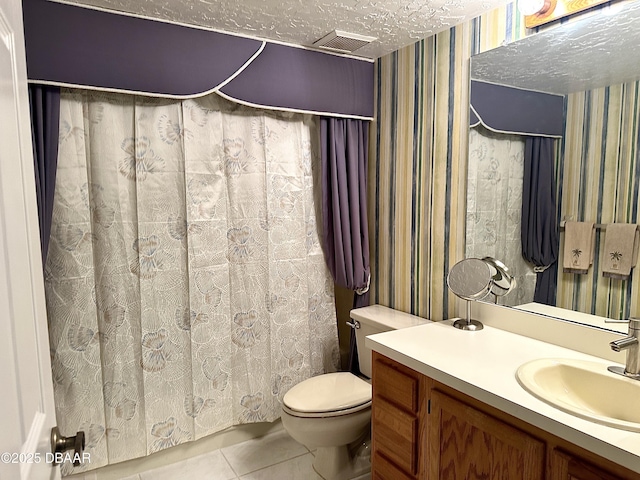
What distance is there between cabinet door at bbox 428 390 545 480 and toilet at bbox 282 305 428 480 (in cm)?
55

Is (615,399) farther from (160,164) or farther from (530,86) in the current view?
(160,164)

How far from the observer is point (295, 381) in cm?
252

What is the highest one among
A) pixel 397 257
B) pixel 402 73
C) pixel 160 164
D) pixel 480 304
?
pixel 402 73

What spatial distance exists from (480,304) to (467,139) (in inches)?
30.7

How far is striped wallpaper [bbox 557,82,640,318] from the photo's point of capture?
145 centimetres

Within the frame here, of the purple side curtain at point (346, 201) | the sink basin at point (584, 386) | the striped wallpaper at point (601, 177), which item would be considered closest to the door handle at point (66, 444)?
the sink basin at point (584, 386)

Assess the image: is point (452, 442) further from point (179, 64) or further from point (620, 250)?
point (179, 64)

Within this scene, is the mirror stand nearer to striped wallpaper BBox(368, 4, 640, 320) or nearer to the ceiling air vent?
striped wallpaper BBox(368, 4, 640, 320)

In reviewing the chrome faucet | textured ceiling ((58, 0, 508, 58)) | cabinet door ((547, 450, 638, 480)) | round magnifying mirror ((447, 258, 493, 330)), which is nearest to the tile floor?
round magnifying mirror ((447, 258, 493, 330))

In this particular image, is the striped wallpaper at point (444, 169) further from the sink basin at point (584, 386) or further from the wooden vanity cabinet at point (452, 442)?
the wooden vanity cabinet at point (452, 442)

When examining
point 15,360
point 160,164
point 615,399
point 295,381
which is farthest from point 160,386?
point 615,399

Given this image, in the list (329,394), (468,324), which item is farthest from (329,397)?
(468,324)

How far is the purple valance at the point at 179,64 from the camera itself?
1.72 m

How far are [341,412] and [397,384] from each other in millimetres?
437
